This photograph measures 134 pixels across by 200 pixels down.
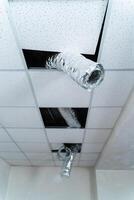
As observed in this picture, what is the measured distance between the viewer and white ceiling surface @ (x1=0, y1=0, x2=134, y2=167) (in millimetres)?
1366

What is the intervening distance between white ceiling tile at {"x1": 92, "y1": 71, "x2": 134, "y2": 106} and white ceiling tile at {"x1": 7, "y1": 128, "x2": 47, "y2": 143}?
3.49ft

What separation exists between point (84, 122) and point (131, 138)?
0.65 meters

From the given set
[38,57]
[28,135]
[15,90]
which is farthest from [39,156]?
[38,57]

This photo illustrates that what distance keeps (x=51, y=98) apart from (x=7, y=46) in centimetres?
72

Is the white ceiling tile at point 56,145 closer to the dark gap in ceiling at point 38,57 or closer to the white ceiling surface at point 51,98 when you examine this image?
the white ceiling surface at point 51,98

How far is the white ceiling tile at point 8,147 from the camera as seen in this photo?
318cm

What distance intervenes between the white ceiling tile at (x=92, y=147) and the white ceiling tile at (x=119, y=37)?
196 cm

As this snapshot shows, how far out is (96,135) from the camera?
2.77 meters

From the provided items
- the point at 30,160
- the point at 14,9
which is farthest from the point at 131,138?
the point at 30,160

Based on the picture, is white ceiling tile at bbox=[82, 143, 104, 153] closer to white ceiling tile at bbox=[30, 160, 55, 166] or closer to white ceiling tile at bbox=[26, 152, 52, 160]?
white ceiling tile at bbox=[26, 152, 52, 160]

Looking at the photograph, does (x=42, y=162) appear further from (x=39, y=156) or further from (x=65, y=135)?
(x=65, y=135)

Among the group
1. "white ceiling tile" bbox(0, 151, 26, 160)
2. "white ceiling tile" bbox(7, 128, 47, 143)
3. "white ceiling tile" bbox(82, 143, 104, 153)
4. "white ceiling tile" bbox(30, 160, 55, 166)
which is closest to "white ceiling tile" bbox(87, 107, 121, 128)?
"white ceiling tile" bbox(7, 128, 47, 143)

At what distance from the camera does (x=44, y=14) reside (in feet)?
3.58

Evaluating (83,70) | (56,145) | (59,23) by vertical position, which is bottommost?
(83,70)
